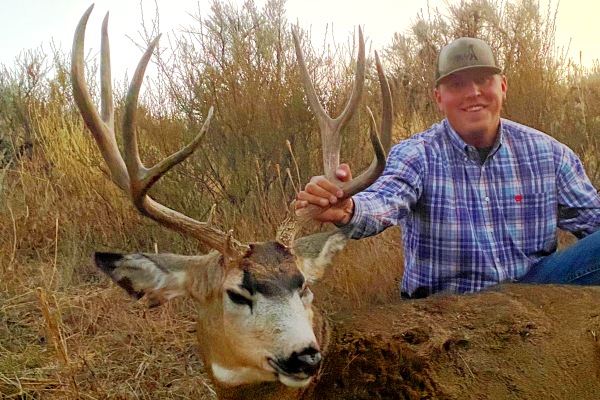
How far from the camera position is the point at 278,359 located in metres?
2.28

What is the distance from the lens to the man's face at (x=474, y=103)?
145 inches

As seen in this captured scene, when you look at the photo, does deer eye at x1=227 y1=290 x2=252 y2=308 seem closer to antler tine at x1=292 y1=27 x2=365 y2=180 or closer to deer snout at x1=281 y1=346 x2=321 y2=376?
deer snout at x1=281 y1=346 x2=321 y2=376

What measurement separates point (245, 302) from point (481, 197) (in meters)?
1.76

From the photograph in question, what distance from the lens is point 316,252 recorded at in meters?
2.89

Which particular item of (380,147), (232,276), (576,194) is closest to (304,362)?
(232,276)

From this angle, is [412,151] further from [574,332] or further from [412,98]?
[412,98]

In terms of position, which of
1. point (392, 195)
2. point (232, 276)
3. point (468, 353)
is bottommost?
point (468, 353)

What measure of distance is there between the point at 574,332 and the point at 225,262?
1.53 metres

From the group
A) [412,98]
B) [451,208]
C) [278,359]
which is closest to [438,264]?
[451,208]

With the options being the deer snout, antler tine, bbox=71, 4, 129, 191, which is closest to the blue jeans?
the deer snout

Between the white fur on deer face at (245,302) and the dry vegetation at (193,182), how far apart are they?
79 cm

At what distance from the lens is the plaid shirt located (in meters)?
3.57

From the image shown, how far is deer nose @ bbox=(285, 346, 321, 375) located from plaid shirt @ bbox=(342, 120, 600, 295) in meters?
1.42

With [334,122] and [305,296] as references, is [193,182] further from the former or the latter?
[305,296]
